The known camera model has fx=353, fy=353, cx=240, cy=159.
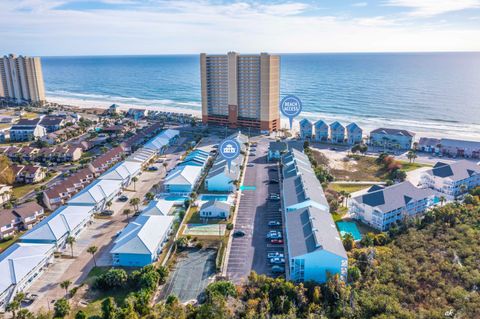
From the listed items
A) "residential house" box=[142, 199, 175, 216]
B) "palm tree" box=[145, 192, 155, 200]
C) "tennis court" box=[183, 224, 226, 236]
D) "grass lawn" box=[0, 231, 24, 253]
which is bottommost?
"grass lawn" box=[0, 231, 24, 253]

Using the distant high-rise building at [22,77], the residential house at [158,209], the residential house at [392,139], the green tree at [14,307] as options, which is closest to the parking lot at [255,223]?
the residential house at [158,209]

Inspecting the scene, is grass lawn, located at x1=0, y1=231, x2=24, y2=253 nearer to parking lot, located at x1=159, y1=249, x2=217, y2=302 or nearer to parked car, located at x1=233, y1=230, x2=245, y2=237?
parking lot, located at x1=159, y1=249, x2=217, y2=302

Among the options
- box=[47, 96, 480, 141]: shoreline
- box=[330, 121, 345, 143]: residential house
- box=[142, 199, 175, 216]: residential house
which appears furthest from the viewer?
box=[47, 96, 480, 141]: shoreline

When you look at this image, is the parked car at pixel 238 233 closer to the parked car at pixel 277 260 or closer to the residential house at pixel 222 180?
the parked car at pixel 277 260

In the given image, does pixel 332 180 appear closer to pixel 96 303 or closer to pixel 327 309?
pixel 327 309

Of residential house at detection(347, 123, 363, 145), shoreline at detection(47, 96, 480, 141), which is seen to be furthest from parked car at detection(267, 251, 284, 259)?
shoreline at detection(47, 96, 480, 141)

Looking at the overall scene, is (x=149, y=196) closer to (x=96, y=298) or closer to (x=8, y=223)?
(x=8, y=223)
